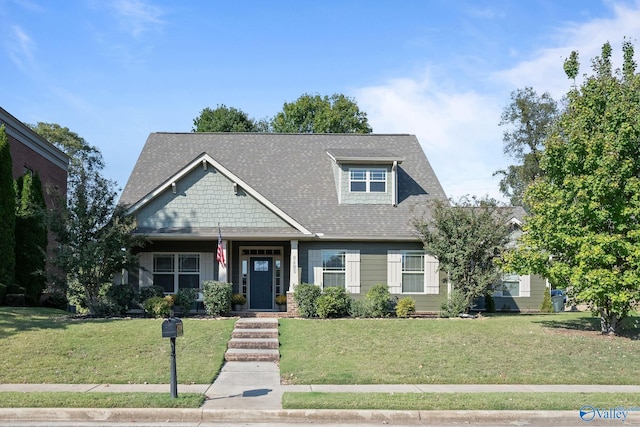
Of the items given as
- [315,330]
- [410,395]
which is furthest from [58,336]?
[410,395]

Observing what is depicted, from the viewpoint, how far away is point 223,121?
4709cm

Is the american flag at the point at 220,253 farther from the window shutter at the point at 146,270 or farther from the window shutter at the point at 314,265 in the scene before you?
the window shutter at the point at 314,265

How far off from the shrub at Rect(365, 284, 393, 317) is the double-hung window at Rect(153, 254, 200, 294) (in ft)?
21.3

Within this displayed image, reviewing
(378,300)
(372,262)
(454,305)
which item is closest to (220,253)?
(378,300)

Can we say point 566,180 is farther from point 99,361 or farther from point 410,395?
point 99,361

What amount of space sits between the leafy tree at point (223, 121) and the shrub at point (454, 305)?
2945 centimetres

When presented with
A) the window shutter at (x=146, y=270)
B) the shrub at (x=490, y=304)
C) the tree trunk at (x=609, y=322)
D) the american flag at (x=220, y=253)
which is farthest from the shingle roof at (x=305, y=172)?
the tree trunk at (x=609, y=322)

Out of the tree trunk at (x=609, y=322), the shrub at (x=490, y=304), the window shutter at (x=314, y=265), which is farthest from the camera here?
the shrub at (x=490, y=304)

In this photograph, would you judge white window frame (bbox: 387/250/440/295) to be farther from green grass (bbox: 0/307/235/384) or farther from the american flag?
green grass (bbox: 0/307/235/384)

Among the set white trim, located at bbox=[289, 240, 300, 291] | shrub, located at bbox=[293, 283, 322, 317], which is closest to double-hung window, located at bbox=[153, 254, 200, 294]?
white trim, located at bbox=[289, 240, 300, 291]

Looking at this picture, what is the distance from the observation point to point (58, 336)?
1498cm

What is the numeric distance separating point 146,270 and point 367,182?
30.5 feet

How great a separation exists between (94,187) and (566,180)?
1463 cm

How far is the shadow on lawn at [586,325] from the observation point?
17.0 m
